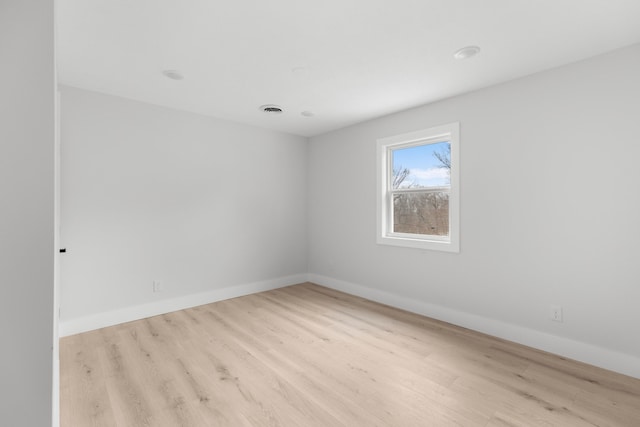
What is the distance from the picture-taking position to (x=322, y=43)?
214cm

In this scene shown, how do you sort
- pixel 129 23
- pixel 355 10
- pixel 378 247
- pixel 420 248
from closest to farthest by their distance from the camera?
pixel 355 10, pixel 129 23, pixel 420 248, pixel 378 247

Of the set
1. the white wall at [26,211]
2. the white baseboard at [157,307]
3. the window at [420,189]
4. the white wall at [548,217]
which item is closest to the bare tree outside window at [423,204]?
the window at [420,189]

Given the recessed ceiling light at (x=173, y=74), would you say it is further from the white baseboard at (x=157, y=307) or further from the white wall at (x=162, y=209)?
the white baseboard at (x=157, y=307)

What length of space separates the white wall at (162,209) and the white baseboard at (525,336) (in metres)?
1.90

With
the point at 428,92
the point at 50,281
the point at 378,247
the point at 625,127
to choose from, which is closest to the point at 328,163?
the point at 378,247

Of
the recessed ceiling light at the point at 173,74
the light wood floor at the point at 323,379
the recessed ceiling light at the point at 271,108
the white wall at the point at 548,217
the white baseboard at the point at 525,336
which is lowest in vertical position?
the light wood floor at the point at 323,379

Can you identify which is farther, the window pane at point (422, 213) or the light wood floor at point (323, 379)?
the window pane at point (422, 213)

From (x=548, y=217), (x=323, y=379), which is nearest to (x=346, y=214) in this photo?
(x=548, y=217)

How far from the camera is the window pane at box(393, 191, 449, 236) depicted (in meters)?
3.35

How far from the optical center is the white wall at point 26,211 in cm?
83

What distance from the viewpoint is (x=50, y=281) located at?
888mm

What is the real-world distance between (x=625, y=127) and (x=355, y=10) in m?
2.20

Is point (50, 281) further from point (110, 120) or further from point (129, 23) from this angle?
point (110, 120)

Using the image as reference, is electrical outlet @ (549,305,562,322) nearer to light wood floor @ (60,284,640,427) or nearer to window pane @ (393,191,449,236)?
light wood floor @ (60,284,640,427)
